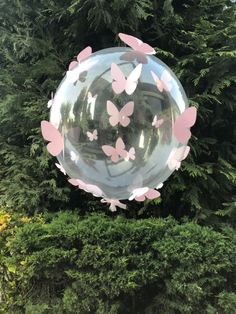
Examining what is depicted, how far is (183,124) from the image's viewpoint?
1.93m

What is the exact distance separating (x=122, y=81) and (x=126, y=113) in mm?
133

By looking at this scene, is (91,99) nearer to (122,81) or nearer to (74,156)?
(122,81)

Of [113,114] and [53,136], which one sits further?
[53,136]

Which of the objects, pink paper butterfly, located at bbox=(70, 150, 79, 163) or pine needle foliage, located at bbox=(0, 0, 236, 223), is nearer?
pink paper butterfly, located at bbox=(70, 150, 79, 163)

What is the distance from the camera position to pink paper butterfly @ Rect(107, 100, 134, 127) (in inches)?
72.7

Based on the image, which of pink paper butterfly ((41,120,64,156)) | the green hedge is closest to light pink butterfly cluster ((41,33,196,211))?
pink paper butterfly ((41,120,64,156))

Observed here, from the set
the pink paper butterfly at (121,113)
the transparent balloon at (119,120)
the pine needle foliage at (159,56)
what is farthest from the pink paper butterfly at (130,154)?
the pine needle foliage at (159,56)

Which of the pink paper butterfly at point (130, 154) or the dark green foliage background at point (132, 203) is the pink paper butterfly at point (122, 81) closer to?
the pink paper butterfly at point (130, 154)

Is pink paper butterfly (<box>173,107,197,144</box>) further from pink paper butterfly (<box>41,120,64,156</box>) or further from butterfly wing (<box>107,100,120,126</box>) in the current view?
pink paper butterfly (<box>41,120,64,156</box>)

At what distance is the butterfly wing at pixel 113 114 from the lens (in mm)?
1846

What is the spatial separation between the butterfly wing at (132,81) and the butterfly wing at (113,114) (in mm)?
87

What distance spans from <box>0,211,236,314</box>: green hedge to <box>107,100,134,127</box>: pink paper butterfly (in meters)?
1.91

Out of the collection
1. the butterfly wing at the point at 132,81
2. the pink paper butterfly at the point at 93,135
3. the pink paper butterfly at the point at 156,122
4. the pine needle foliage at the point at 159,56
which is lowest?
the pine needle foliage at the point at 159,56

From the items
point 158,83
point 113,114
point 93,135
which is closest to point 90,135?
point 93,135
